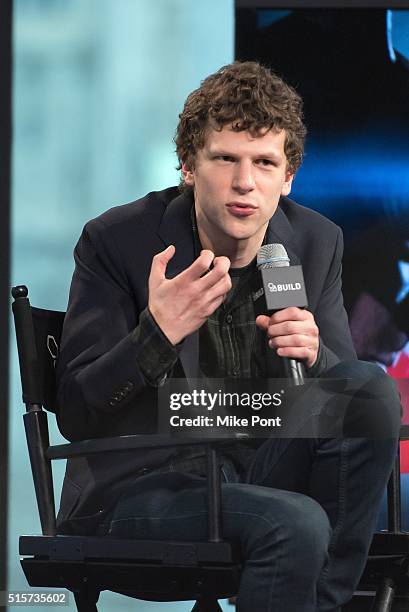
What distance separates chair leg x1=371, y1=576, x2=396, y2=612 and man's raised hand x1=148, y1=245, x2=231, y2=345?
0.65 metres

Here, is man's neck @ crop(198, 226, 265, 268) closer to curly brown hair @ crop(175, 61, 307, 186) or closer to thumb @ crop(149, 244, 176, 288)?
curly brown hair @ crop(175, 61, 307, 186)

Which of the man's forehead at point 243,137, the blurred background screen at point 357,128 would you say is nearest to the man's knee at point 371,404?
the man's forehead at point 243,137

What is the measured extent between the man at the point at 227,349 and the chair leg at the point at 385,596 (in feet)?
0.82

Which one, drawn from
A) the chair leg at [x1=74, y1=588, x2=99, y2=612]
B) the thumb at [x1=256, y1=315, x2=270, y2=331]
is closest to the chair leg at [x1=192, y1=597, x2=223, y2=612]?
the chair leg at [x1=74, y1=588, x2=99, y2=612]

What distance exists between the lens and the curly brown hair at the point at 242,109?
78.7 inches

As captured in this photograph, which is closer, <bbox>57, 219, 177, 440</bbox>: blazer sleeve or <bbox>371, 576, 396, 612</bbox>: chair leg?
<bbox>57, 219, 177, 440</bbox>: blazer sleeve

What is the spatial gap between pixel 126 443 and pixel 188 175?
0.61m

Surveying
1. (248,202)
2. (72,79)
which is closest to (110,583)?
(248,202)

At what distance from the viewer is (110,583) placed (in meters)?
1.83

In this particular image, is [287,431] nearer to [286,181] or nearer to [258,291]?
[258,291]

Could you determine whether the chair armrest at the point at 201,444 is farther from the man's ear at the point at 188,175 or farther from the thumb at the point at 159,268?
the man's ear at the point at 188,175

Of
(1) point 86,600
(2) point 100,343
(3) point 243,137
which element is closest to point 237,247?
(3) point 243,137

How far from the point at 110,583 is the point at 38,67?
6.95 ft

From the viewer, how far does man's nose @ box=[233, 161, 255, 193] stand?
1.93 meters
